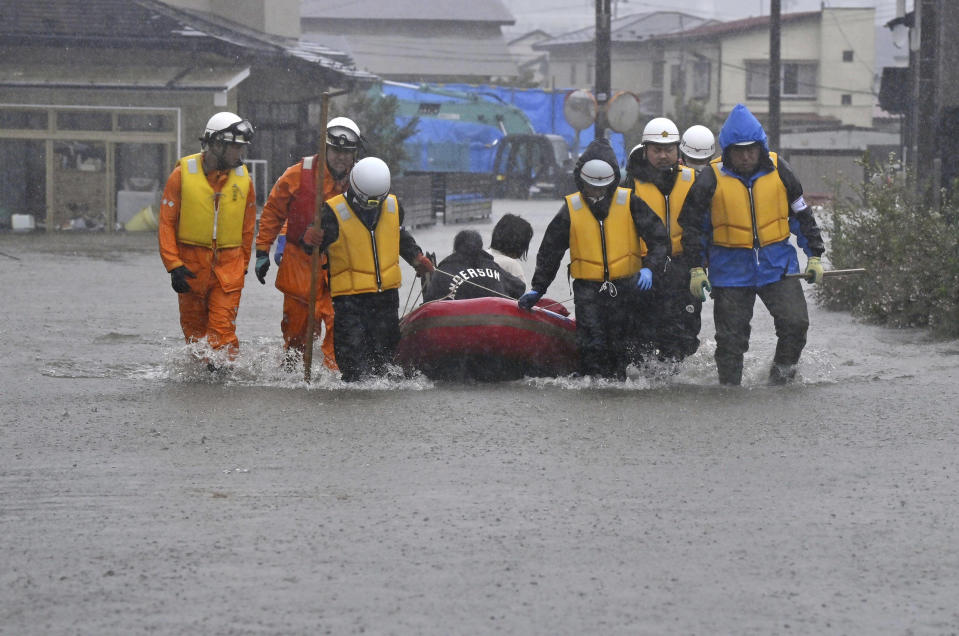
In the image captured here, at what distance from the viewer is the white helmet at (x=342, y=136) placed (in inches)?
388

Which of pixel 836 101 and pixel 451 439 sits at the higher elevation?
pixel 836 101

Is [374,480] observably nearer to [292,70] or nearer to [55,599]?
[55,599]

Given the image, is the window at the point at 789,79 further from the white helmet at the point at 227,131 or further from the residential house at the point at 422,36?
the white helmet at the point at 227,131

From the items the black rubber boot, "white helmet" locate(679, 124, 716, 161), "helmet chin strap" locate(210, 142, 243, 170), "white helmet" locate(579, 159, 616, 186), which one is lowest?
the black rubber boot

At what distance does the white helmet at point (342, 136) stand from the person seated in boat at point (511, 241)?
1211mm

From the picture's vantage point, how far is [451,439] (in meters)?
7.73

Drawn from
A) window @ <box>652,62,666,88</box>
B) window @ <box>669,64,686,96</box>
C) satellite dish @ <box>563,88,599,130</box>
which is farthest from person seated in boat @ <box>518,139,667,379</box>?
window @ <box>652,62,666,88</box>

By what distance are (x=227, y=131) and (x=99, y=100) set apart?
17.7 meters

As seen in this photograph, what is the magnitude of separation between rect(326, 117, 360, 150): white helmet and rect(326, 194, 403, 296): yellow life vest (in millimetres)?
497

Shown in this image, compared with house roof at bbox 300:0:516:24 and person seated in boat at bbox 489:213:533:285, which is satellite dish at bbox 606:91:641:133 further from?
house roof at bbox 300:0:516:24

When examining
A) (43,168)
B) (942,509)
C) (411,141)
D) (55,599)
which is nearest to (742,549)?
(942,509)

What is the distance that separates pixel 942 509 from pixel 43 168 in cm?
2297

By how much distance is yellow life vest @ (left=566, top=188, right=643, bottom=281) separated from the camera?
9523mm

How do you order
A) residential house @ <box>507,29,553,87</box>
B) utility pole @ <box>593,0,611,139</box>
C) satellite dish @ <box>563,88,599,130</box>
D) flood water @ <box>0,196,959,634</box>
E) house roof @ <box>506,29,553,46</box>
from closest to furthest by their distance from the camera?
flood water @ <box>0,196,959,634</box>, utility pole @ <box>593,0,611,139</box>, satellite dish @ <box>563,88,599,130</box>, residential house @ <box>507,29,553,87</box>, house roof @ <box>506,29,553,46</box>
